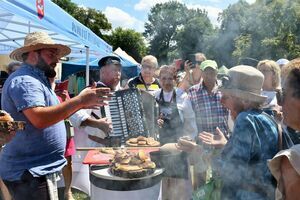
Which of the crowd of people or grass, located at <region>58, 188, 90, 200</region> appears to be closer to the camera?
the crowd of people

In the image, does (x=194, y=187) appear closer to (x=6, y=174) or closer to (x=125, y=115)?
(x=125, y=115)

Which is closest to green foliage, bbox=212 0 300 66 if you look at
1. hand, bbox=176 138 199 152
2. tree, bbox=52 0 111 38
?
hand, bbox=176 138 199 152

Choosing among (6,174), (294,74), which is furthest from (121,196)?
(294,74)

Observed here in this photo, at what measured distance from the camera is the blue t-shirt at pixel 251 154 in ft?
6.10

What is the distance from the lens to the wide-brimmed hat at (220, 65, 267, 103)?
2.01 meters

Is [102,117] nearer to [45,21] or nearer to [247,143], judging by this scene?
[45,21]

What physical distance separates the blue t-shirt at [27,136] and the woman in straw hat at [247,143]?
1.14 meters

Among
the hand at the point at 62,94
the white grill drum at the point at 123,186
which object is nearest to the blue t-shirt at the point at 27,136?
the white grill drum at the point at 123,186

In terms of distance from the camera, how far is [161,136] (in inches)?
149

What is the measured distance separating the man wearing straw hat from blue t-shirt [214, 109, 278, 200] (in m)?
0.91

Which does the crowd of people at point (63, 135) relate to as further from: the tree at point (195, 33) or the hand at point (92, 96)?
the tree at point (195, 33)

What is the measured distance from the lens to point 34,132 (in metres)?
2.05

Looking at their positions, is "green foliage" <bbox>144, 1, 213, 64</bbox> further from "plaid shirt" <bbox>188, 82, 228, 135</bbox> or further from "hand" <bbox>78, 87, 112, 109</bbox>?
"hand" <bbox>78, 87, 112, 109</bbox>

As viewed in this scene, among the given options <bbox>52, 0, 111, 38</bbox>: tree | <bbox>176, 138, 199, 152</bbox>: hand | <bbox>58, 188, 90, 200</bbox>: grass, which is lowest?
<bbox>58, 188, 90, 200</bbox>: grass
